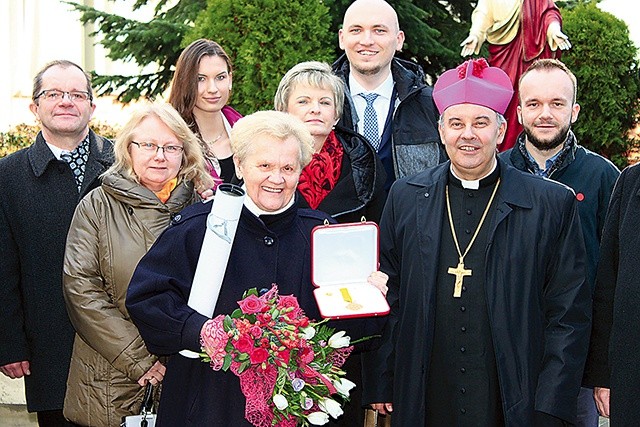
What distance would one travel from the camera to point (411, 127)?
484cm

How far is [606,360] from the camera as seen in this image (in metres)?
3.77

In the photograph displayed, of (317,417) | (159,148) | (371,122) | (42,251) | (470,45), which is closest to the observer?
(317,417)

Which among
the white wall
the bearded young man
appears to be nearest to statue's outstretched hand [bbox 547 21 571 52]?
the bearded young man

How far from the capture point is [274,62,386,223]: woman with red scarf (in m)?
4.39

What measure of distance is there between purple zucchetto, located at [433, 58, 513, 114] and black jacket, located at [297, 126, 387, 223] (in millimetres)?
673

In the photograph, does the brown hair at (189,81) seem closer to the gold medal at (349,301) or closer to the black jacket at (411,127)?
the black jacket at (411,127)

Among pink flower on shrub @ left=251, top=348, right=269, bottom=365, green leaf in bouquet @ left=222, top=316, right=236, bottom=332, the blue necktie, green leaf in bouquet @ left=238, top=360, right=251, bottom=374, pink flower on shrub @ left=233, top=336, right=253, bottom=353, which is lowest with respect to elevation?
green leaf in bouquet @ left=238, top=360, right=251, bottom=374

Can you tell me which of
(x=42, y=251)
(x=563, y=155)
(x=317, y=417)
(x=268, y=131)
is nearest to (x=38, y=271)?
(x=42, y=251)

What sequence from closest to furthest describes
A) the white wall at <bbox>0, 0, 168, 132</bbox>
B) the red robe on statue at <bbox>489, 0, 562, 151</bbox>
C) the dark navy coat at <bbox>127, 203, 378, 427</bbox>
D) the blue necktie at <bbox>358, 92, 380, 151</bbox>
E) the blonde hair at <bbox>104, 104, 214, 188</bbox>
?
the dark navy coat at <bbox>127, 203, 378, 427</bbox> → the blonde hair at <bbox>104, 104, 214, 188</bbox> → the blue necktie at <bbox>358, 92, 380, 151</bbox> → the red robe on statue at <bbox>489, 0, 562, 151</bbox> → the white wall at <bbox>0, 0, 168, 132</bbox>

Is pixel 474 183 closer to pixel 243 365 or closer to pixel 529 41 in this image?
pixel 243 365

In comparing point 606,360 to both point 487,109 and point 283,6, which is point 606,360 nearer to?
point 487,109

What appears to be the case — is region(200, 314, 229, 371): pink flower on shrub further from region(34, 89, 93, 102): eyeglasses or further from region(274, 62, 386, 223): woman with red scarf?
region(34, 89, 93, 102): eyeglasses

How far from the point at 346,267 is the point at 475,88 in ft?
3.18

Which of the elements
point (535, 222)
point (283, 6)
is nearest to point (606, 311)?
point (535, 222)
